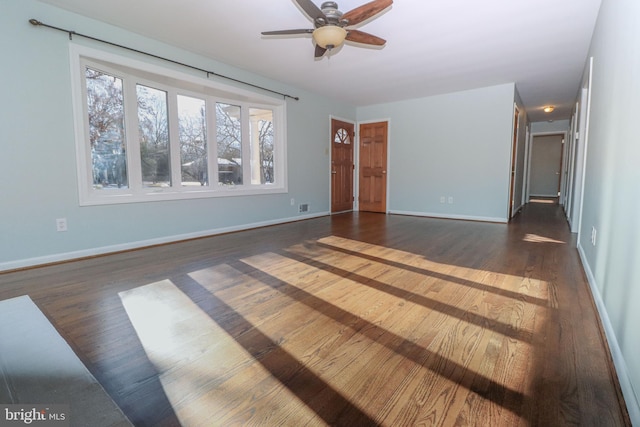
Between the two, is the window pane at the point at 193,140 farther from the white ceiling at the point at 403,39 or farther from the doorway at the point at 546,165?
the doorway at the point at 546,165

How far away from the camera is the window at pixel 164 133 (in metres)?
3.20

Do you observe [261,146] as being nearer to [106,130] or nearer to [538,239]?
[106,130]

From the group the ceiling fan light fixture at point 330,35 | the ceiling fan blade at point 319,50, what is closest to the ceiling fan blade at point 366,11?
the ceiling fan light fixture at point 330,35

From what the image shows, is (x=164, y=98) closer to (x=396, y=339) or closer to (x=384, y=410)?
(x=396, y=339)

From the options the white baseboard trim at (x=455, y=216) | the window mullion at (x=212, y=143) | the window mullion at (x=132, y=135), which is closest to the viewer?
the window mullion at (x=132, y=135)

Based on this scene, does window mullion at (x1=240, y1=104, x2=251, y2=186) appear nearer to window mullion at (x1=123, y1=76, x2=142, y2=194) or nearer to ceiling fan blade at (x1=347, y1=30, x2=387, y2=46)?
window mullion at (x1=123, y1=76, x2=142, y2=194)

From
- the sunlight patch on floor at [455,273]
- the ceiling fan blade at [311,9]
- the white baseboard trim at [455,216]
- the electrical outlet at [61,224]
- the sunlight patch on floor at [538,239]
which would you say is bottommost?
the sunlight patch on floor at [455,273]

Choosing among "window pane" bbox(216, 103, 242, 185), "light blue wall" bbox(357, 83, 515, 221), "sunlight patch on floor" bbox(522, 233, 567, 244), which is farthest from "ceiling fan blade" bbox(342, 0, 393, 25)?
"light blue wall" bbox(357, 83, 515, 221)

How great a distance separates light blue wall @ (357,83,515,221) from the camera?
5.24 m

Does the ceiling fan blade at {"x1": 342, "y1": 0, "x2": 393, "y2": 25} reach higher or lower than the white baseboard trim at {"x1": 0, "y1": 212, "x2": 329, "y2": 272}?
higher

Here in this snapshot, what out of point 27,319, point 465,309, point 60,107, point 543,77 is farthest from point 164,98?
point 543,77

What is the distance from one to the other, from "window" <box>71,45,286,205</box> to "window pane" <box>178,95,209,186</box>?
13 mm

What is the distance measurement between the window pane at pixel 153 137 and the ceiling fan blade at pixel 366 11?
8.36ft

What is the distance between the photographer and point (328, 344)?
5.13 ft
